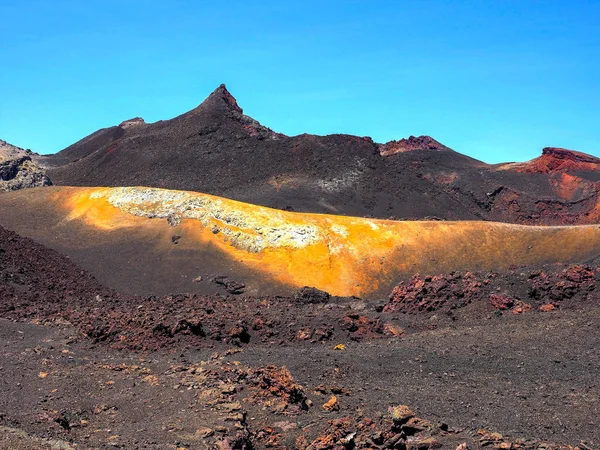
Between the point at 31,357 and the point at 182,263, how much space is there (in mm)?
20123

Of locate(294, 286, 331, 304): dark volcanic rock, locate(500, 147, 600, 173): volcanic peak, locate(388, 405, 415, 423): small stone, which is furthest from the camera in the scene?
locate(500, 147, 600, 173): volcanic peak

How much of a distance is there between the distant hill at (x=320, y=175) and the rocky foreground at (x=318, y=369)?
115 ft

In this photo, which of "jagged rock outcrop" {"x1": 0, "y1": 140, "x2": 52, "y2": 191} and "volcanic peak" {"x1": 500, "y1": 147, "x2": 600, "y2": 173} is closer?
"jagged rock outcrop" {"x1": 0, "y1": 140, "x2": 52, "y2": 191}

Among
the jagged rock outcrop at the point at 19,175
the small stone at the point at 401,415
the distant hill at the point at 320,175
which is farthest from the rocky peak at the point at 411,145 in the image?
the small stone at the point at 401,415

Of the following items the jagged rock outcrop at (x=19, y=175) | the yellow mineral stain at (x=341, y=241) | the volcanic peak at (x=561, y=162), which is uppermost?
the volcanic peak at (x=561, y=162)

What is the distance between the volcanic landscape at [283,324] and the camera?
48.2 feet

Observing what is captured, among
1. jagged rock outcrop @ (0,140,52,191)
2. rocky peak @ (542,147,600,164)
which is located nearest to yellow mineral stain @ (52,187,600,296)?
jagged rock outcrop @ (0,140,52,191)

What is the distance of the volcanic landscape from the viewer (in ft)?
48.2

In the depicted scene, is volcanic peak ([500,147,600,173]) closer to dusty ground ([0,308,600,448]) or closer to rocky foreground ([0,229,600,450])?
rocky foreground ([0,229,600,450])

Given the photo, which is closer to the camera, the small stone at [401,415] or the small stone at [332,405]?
the small stone at [401,415]

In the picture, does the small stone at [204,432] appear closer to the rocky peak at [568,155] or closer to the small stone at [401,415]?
the small stone at [401,415]

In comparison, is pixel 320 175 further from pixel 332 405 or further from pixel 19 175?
pixel 332 405

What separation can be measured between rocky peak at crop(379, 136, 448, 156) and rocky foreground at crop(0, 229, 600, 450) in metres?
84.1

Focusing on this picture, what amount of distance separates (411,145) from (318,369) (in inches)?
3910
